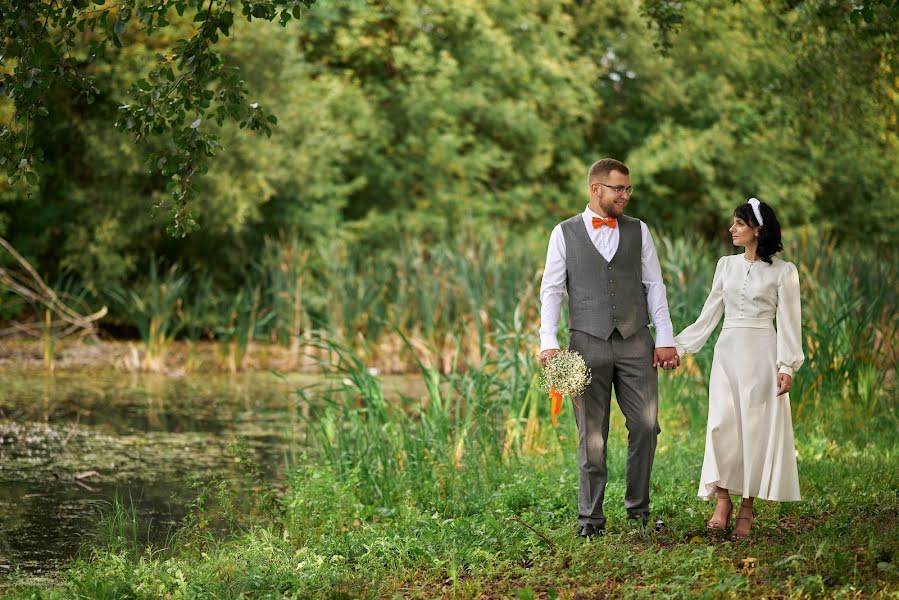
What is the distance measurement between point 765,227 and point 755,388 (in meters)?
0.75

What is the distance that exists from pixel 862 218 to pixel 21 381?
17926 mm

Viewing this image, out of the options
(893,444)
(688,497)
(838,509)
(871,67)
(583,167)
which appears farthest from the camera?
(583,167)

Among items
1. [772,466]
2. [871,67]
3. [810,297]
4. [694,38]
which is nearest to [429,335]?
[810,297]

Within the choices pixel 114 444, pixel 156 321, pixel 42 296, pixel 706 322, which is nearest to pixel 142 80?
pixel 706 322

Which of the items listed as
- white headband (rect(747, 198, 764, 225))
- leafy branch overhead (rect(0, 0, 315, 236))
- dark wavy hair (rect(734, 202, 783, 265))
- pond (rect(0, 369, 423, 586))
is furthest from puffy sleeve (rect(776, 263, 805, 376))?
pond (rect(0, 369, 423, 586))

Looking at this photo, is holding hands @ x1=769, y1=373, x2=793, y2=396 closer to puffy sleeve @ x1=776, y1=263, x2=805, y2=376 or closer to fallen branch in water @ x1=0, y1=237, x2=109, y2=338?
puffy sleeve @ x1=776, y1=263, x2=805, y2=376

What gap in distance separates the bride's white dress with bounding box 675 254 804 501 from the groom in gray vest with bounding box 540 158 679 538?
10.9 inches

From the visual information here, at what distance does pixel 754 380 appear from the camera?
5.23m

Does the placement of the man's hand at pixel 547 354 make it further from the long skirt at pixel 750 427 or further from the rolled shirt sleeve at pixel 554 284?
the long skirt at pixel 750 427

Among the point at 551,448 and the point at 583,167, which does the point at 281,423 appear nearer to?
the point at 551,448

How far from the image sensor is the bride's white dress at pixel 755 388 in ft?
17.0

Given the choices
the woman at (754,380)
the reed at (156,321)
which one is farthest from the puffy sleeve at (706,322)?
the reed at (156,321)

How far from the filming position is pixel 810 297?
1083cm

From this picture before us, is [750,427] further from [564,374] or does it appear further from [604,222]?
[604,222]
